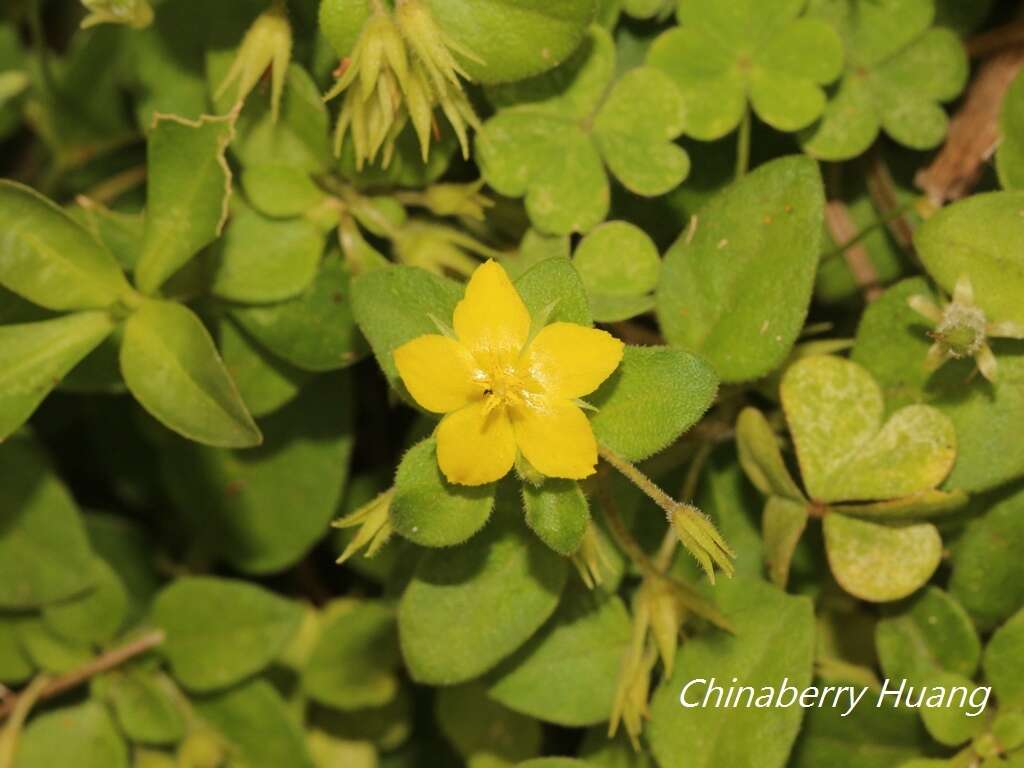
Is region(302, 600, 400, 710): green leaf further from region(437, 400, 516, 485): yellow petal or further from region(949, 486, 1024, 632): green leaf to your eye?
region(949, 486, 1024, 632): green leaf

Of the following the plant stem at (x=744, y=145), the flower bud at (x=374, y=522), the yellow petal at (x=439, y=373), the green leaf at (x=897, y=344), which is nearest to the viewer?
the yellow petal at (x=439, y=373)

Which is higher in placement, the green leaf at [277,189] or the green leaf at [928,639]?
the green leaf at [277,189]

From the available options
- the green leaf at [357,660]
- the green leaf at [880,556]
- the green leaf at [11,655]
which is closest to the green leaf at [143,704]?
the green leaf at [11,655]

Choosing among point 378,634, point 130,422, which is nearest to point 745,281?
point 378,634

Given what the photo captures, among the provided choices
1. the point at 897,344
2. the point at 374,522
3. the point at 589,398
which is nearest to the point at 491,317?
the point at 589,398

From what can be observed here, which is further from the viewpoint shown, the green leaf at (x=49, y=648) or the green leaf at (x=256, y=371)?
the green leaf at (x=49, y=648)

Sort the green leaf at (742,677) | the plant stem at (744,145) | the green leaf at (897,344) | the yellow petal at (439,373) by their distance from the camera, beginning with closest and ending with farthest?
the yellow petal at (439,373)
the green leaf at (742,677)
the green leaf at (897,344)
the plant stem at (744,145)

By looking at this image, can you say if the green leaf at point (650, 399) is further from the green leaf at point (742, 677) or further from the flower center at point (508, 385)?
the green leaf at point (742, 677)
